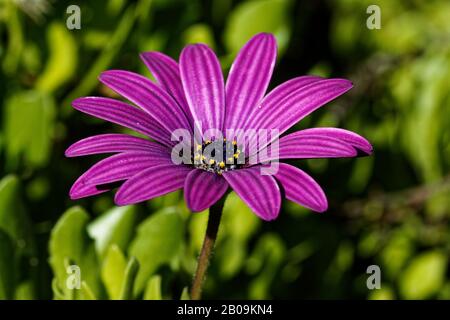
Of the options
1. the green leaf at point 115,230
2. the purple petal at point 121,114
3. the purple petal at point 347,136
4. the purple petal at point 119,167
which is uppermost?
the purple petal at point 121,114

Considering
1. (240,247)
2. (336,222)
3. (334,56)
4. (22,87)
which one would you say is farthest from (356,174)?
(22,87)

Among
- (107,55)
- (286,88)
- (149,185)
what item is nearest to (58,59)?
(107,55)

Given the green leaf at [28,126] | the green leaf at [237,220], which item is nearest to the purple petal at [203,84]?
the green leaf at [237,220]

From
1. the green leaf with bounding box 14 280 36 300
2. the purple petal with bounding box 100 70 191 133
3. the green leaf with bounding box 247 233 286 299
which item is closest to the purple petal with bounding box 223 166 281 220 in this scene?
the purple petal with bounding box 100 70 191 133

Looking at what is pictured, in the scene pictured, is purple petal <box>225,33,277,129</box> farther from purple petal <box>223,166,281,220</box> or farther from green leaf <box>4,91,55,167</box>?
green leaf <box>4,91,55,167</box>

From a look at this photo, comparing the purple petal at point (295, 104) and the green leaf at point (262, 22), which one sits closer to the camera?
the purple petal at point (295, 104)

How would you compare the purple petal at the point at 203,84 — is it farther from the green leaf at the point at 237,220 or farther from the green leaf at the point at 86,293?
the green leaf at the point at 237,220

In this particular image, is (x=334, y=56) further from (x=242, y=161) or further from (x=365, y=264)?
(x=242, y=161)
